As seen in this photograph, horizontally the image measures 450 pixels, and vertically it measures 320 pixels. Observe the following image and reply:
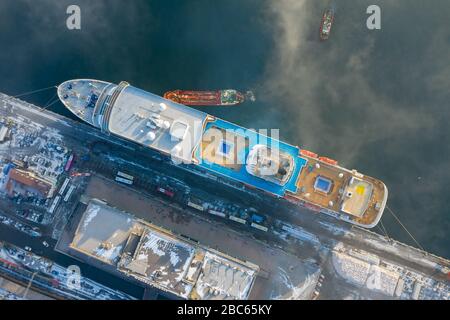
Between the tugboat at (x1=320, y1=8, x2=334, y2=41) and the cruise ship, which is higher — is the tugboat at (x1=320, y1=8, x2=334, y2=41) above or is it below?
above

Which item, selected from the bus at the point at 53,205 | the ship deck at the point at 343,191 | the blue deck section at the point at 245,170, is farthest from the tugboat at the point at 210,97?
the bus at the point at 53,205

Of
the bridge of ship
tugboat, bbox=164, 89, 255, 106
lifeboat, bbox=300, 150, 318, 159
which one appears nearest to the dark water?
tugboat, bbox=164, 89, 255, 106

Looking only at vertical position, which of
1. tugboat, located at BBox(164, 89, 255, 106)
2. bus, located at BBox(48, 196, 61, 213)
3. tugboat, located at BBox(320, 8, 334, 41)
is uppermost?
tugboat, located at BBox(320, 8, 334, 41)

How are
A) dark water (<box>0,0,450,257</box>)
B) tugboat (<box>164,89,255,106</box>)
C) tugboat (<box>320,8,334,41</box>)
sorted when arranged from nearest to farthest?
1. dark water (<box>0,0,450,257</box>)
2. tugboat (<box>320,8,334,41</box>)
3. tugboat (<box>164,89,255,106</box>)

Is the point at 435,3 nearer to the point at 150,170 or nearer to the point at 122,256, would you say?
the point at 150,170

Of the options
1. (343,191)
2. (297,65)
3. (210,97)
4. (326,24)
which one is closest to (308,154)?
(343,191)

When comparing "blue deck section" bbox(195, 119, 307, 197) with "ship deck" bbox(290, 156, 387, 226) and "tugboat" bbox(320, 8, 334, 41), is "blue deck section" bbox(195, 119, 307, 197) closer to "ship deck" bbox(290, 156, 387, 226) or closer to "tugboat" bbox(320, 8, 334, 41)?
"ship deck" bbox(290, 156, 387, 226)

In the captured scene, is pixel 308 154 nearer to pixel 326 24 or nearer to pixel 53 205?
pixel 326 24
